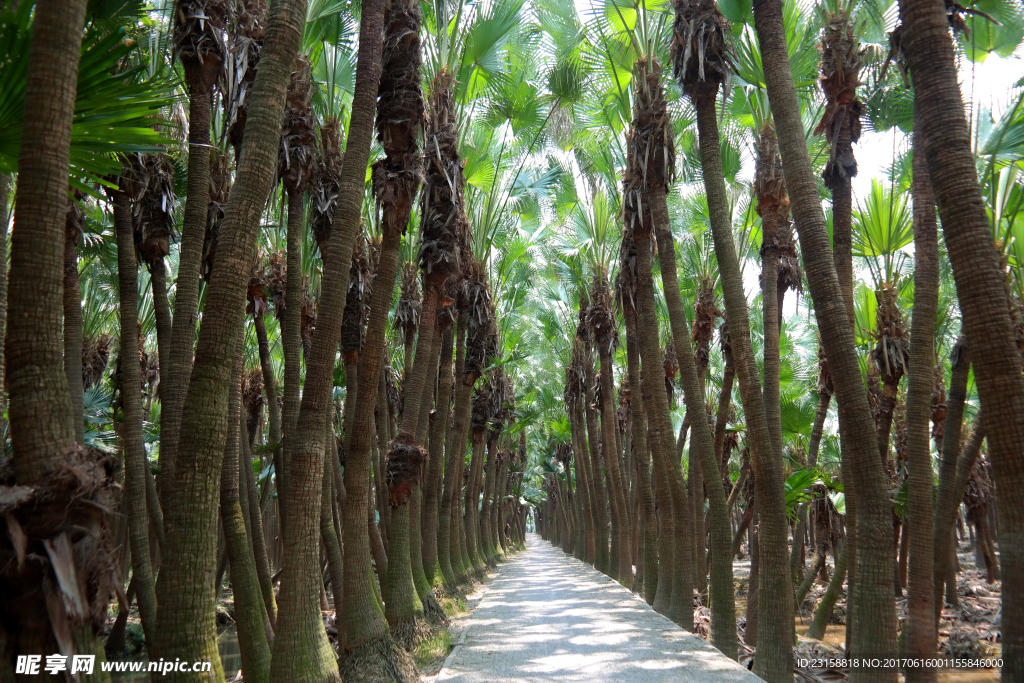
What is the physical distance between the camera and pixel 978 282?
4.92m

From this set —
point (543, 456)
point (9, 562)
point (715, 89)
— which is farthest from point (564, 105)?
point (543, 456)

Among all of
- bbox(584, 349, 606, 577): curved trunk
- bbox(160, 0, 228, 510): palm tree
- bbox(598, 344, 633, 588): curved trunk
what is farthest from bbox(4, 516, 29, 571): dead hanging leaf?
bbox(584, 349, 606, 577): curved trunk

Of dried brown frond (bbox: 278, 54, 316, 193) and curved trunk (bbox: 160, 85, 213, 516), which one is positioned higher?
dried brown frond (bbox: 278, 54, 316, 193)

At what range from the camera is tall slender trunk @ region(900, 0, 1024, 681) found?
183 inches

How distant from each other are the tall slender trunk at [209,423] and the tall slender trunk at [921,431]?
24.2 feet

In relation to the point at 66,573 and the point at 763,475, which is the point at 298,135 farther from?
the point at 66,573

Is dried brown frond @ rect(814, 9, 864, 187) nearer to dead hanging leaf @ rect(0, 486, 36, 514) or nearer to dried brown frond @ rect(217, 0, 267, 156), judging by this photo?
dried brown frond @ rect(217, 0, 267, 156)

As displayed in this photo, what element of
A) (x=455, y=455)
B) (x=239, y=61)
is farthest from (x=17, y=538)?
(x=455, y=455)

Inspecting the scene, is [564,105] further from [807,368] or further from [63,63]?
[807,368]

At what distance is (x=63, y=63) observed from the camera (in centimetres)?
363

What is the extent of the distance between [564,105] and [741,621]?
48.1 ft

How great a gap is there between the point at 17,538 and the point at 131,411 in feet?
23.7

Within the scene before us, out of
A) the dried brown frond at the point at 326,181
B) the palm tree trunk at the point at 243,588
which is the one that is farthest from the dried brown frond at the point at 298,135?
the palm tree trunk at the point at 243,588

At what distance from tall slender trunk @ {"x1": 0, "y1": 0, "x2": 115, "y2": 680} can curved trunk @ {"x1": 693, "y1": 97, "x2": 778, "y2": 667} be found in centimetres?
723
